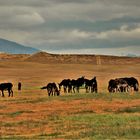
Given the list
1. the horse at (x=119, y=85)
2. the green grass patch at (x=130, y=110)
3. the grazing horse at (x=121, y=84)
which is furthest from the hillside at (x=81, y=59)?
the green grass patch at (x=130, y=110)

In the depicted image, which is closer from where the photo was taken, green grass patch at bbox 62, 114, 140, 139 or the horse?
green grass patch at bbox 62, 114, 140, 139

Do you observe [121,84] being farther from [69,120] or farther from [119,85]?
[69,120]

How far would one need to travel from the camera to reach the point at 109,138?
67.9 ft

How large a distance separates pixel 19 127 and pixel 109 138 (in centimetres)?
739

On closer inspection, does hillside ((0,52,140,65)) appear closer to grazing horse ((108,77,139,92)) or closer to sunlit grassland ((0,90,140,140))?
grazing horse ((108,77,139,92))

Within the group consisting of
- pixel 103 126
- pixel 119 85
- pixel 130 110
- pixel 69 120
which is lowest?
pixel 103 126

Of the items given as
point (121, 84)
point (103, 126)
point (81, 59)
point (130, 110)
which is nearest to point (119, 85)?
point (121, 84)

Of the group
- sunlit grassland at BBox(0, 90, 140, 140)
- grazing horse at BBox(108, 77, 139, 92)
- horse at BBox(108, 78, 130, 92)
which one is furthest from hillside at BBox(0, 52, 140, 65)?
sunlit grassland at BBox(0, 90, 140, 140)

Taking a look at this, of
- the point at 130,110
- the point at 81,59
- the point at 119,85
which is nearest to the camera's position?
the point at 130,110

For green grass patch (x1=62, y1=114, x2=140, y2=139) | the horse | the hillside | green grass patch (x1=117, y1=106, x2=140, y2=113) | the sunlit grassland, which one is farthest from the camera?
the hillside

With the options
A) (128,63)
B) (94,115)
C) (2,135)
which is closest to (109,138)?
(2,135)

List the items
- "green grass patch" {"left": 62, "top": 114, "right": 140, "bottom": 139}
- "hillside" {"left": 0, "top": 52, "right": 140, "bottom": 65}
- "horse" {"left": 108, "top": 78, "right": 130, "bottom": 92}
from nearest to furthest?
"green grass patch" {"left": 62, "top": 114, "right": 140, "bottom": 139}, "horse" {"left": 108, "top": 78, "right": 130, "bottom": 92}, "hillside" {"left": 0, "top": 52, "right": 140, "bottom": 65}

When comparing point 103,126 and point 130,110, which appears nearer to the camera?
point 103,126

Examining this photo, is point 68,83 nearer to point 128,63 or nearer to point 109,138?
point 109,138
